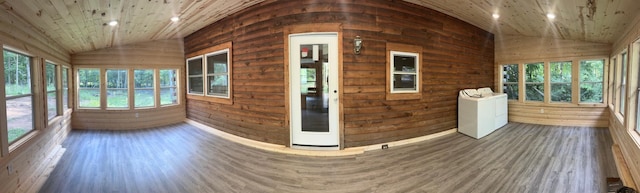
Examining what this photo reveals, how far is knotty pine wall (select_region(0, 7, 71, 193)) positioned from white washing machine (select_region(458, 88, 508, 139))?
19.4ft

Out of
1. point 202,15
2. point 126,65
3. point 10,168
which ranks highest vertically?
point 202,15

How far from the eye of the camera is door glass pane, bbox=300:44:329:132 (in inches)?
148

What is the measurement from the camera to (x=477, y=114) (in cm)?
448

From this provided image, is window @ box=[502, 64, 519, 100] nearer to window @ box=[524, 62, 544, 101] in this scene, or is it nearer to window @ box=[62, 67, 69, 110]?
window @ box=[524, 62, 544, 101]

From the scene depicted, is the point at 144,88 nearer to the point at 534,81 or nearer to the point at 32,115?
the point at 32,115

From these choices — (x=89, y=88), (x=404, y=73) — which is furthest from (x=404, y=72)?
(x=89, y=88)

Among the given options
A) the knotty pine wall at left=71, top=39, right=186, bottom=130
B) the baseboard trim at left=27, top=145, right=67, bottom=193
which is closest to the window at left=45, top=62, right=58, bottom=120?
the baseboard trim at left=27, top=145, right=67, bottom=193

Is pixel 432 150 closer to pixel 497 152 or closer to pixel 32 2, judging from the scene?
pixel 497 152

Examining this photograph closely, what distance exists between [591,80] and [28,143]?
9571 millimetres

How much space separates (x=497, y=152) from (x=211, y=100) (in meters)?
5.11

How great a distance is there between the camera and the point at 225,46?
4.85m

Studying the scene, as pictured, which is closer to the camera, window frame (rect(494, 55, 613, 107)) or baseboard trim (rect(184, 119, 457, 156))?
baseboard trim (rect(184, 119, 457, 156))

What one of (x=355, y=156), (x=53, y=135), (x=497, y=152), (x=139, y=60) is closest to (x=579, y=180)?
(x=497, y=152)

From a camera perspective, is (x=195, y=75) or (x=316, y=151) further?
(x=195, y=75)
